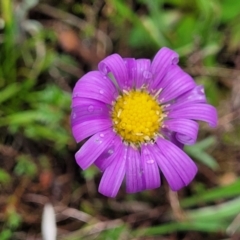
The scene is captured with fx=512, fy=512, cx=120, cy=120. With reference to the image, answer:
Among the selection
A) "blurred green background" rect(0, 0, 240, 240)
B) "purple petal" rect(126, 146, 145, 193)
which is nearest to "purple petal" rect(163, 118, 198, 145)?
"purple petal" rect(126, 146, 145, 193)

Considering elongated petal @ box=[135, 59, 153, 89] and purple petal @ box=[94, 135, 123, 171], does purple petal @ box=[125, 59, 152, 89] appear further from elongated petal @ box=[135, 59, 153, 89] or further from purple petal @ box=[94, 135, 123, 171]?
purple petal @ box=[94, 135, 123, 171]

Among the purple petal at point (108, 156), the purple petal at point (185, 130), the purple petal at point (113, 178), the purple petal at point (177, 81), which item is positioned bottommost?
the purple petal at point (113, 178)

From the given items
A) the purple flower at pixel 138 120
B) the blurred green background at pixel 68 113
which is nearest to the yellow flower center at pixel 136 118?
the purple flower at pixel 138 120

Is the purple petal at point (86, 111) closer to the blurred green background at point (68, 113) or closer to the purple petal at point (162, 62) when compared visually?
the purple petal at point (162, 62)

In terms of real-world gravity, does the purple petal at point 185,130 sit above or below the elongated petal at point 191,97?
below

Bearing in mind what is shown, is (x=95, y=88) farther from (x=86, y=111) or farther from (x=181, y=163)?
(x=181, y=163)

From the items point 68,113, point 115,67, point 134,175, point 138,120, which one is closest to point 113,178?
point 134,175
